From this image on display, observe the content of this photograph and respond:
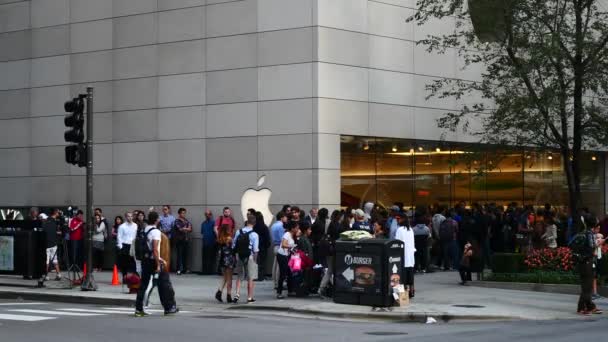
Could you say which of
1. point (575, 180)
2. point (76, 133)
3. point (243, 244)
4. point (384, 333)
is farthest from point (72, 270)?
point (575, 180)

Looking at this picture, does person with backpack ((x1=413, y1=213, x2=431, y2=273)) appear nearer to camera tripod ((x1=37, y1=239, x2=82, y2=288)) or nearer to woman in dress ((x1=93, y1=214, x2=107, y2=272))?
camera tripod ((x1=37, y1=239, x2=82, y2=288))

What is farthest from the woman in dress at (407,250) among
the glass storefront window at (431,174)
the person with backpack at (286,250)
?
the glass storefront window at (431,174)

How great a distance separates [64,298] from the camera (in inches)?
893

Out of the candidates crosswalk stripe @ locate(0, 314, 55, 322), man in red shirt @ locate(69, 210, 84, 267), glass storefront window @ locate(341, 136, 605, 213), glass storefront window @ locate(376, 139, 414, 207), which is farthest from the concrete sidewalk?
glass storefront window @ locate(376, 139, 414, 207)

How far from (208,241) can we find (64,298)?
624 cm

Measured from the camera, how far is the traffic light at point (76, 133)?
2308 centimetres

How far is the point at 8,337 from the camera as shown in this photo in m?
15.1

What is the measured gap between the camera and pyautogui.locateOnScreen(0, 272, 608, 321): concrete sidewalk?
1880cm

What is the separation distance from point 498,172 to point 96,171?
42.0ft

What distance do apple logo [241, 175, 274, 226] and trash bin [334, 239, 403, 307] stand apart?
827 centimetres

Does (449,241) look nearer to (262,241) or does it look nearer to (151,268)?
(262,241)

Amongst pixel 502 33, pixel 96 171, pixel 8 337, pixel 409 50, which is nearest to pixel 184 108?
pixel 96 171

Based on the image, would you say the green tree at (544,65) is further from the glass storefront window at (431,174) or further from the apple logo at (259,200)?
the apple logo at (259,200)

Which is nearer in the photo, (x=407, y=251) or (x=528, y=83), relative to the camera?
(x=407, y=251)
